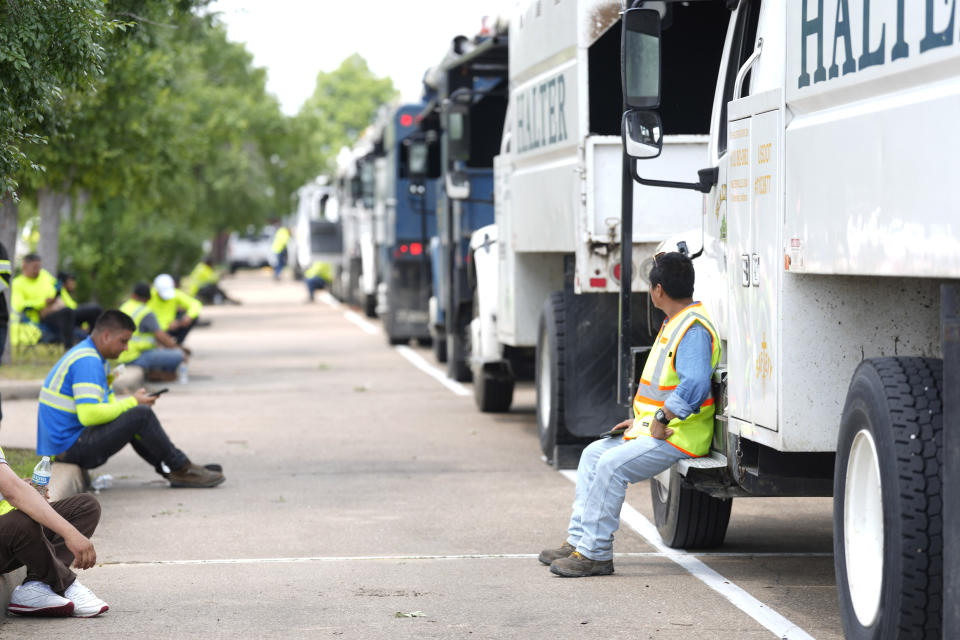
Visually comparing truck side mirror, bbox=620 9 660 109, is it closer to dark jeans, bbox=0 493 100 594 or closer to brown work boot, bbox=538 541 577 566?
brown work boot, bbox=538 541 577 566

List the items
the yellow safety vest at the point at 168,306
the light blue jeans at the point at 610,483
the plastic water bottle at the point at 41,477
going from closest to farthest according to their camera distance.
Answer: the plastic water bottle at the point at 41,477
the light blue jeans at the point at 610,483
the yellow safety vest at the point at 168,306

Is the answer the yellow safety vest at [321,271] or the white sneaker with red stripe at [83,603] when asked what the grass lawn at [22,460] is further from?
the yellow safety vest at [321,271]

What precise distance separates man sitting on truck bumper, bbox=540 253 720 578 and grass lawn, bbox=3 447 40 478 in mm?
4023

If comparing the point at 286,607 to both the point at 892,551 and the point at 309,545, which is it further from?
the point at 892,551

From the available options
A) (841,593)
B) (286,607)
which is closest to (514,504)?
(286,607)

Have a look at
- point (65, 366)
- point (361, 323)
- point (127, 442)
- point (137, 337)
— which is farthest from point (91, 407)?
point (361, 323)

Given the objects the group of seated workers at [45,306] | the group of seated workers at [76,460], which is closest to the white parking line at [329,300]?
the group of seated workers at [45,306]

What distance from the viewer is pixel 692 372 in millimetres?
6844

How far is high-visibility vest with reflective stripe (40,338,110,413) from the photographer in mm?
9336

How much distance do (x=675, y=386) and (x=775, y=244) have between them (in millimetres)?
1320

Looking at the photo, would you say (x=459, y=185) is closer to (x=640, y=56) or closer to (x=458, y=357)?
(x=458, y=357)

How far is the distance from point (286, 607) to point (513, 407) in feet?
28.8

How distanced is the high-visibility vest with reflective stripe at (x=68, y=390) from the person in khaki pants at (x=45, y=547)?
2746 mm

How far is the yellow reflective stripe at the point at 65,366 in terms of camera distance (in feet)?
30.6
